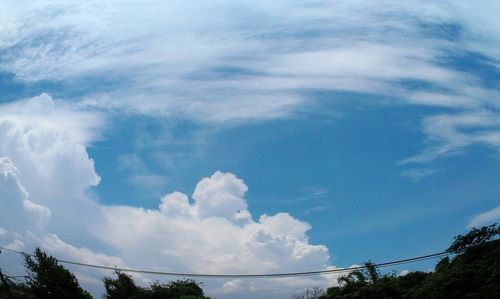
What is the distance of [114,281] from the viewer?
138 ft

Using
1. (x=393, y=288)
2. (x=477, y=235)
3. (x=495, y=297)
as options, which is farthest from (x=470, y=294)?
(x=393, y=288)

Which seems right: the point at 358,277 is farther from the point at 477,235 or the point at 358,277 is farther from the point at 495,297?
the point at 495,297

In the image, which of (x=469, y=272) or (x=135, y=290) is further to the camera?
(x=135, y=290)

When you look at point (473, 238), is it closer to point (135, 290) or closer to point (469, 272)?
point (469, 272)

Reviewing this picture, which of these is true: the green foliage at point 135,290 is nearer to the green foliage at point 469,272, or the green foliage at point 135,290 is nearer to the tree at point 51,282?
the tree at point 51,282

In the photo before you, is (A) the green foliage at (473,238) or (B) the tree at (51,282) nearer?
(A) the green foliage at (473,238)

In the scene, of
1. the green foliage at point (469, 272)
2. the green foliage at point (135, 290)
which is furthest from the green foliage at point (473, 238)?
the green foliage at point (135, 290)

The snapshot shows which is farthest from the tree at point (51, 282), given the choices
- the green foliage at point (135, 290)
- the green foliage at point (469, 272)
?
the green foliage at point (469, 272)

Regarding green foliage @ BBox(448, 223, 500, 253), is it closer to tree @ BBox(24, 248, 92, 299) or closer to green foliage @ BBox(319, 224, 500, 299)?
green foliage @ BBox(319, 224, 500, 299)

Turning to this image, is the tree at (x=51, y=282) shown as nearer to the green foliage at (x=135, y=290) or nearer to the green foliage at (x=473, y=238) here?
the green foliage at (x=135, y=290)

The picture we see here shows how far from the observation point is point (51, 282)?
3662 centimetres

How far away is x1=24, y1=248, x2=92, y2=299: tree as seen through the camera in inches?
1443

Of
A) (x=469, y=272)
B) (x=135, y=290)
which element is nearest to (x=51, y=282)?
(x=135, y=290)

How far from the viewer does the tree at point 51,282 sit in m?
36.7
